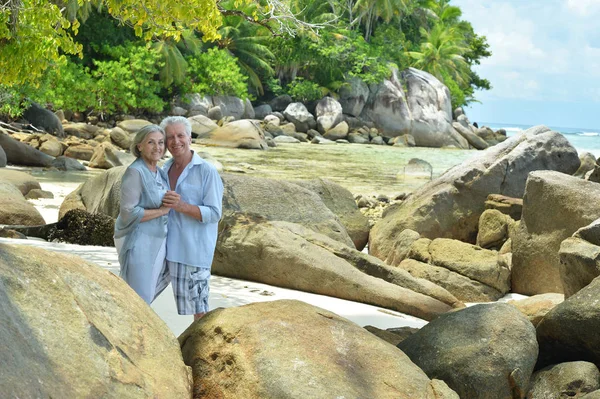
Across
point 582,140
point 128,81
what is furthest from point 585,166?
point 582,140

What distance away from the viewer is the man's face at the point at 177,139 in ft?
15.1

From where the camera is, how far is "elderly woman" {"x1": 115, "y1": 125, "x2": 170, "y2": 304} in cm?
448

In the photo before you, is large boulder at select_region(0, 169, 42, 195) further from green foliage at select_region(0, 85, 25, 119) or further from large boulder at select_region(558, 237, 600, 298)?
large boulder at select_region(558, 237, 600, 298)

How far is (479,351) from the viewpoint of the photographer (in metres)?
4.71

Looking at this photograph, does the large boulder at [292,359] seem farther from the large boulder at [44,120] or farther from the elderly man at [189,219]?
the large boulder at [44,120]

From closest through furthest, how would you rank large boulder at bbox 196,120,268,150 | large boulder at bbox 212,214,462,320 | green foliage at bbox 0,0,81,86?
large boulder at bbox 212,214,462,320 → green foliage at bbox 0,0,81,86 → large boulder at bbox 196,120,268,150

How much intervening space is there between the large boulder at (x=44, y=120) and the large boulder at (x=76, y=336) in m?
23.3

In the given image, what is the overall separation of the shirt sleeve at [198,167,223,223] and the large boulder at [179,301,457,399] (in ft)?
2.30

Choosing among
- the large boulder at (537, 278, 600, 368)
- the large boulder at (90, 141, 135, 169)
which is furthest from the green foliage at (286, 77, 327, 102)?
the large boulder at (537, 278, 600, 368)

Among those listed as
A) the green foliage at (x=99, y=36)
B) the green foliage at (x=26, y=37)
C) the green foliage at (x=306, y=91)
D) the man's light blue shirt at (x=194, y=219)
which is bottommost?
the man's light blue shirt at (x=194, y=219)

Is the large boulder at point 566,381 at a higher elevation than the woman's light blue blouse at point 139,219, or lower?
lower

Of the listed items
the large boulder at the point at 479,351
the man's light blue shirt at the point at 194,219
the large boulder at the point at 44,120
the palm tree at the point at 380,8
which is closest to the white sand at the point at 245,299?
the man's light blue shirt at the point at 194,219

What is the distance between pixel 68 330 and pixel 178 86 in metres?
37.4

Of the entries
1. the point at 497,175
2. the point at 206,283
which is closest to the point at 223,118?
the point at 497,175
